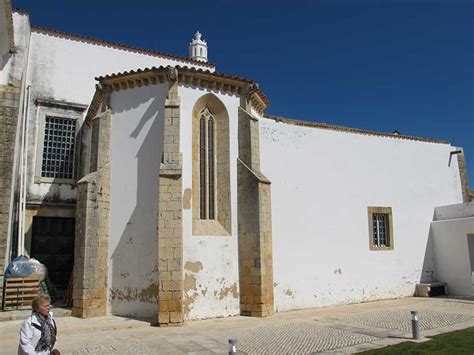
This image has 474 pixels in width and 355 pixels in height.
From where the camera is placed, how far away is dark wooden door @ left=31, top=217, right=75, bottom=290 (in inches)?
581

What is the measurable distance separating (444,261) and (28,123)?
55.2 ft

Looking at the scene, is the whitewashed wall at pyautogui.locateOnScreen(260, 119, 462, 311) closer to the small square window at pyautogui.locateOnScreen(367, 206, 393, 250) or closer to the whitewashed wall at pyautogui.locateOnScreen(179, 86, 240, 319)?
the small square window at pyautogui.locateOnScreen(367, 206, 393, 250)

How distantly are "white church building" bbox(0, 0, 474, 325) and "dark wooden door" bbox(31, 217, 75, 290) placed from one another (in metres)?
0.05

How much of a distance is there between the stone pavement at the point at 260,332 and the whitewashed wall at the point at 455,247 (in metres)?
3.62

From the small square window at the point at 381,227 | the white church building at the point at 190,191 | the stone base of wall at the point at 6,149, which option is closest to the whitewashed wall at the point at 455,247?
the white church building at the point at 190,191

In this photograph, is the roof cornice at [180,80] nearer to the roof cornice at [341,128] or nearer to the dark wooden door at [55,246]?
the roof cornice at [341,128]

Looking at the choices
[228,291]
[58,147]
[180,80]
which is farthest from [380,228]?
[58,147]

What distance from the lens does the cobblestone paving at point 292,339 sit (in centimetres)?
775

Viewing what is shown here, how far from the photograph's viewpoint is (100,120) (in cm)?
1193

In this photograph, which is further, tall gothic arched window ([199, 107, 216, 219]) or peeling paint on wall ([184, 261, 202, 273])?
tall gothic arched window ([199, 107, 216, 219])

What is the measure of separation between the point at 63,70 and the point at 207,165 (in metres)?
8.33

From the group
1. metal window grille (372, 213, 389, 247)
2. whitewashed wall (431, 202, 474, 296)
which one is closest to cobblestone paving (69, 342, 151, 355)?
metal window grille (372, 213, 389, 247)

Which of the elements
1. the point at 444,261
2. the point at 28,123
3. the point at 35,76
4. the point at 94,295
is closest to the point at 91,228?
the point at 94,295

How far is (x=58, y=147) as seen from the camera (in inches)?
620
